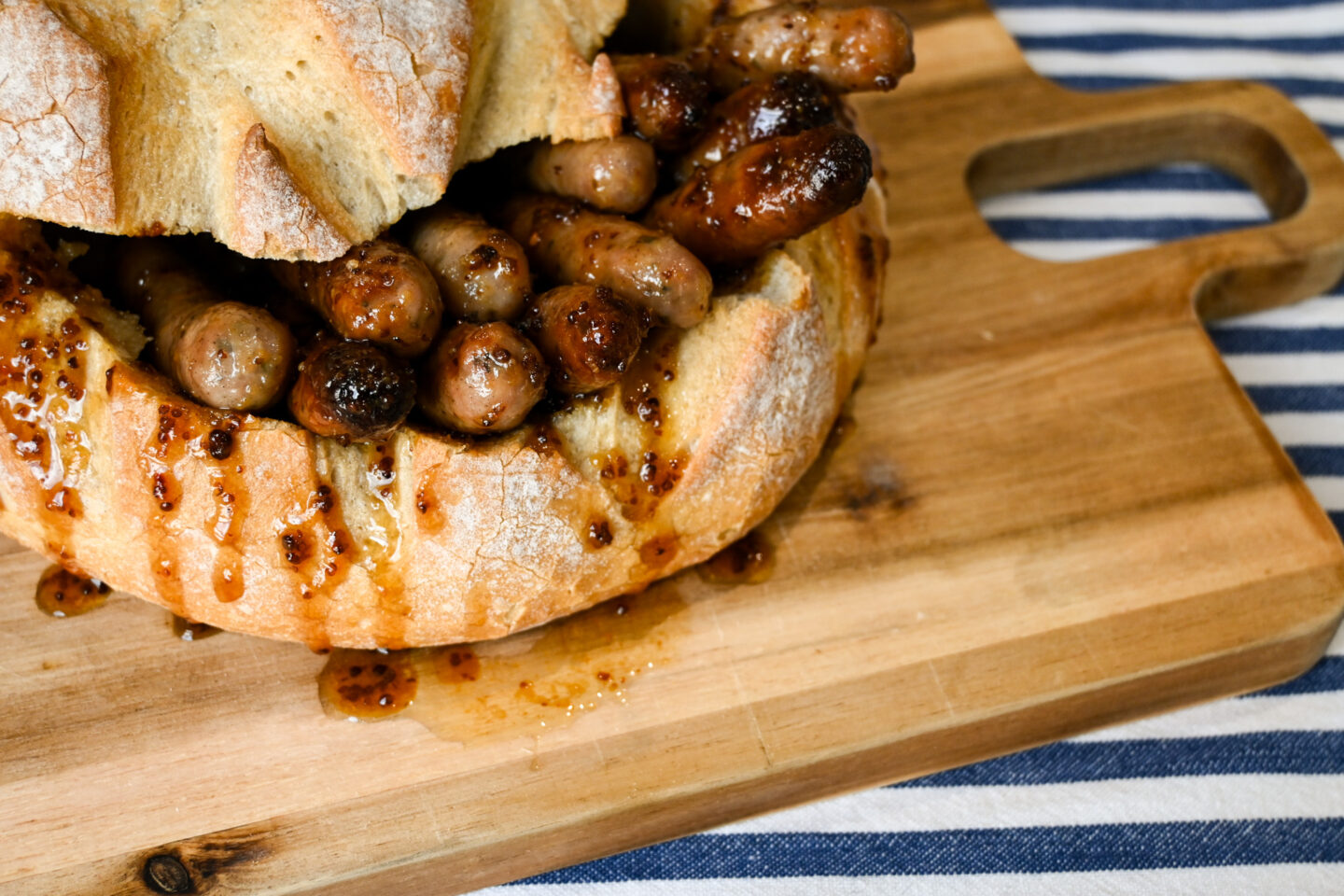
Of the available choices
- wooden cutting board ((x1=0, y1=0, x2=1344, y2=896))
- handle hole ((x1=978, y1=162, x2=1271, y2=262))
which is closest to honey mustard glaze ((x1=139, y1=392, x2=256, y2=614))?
wooden cutting board ((x1=0, y1=0, x2=1344, y2=896))

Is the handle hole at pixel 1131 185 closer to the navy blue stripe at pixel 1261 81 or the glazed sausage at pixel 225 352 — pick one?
the navy blue stripe at pixel 1261 81

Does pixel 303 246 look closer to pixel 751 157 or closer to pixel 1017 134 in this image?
pixel 751 157

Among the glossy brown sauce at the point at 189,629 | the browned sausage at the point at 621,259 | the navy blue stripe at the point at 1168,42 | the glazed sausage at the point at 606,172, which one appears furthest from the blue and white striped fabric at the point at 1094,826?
the navy blue stripe at the point at 1168,42

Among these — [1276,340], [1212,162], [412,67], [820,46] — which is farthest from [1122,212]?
[412,67]

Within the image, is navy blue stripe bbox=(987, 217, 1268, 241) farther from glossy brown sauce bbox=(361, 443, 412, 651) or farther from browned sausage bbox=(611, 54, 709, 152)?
glossy brown sauce bbox=(361, 443, 412, 651)

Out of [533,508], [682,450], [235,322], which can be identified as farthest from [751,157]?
[235,322]

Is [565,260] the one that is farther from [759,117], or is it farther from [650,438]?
[759,117]
